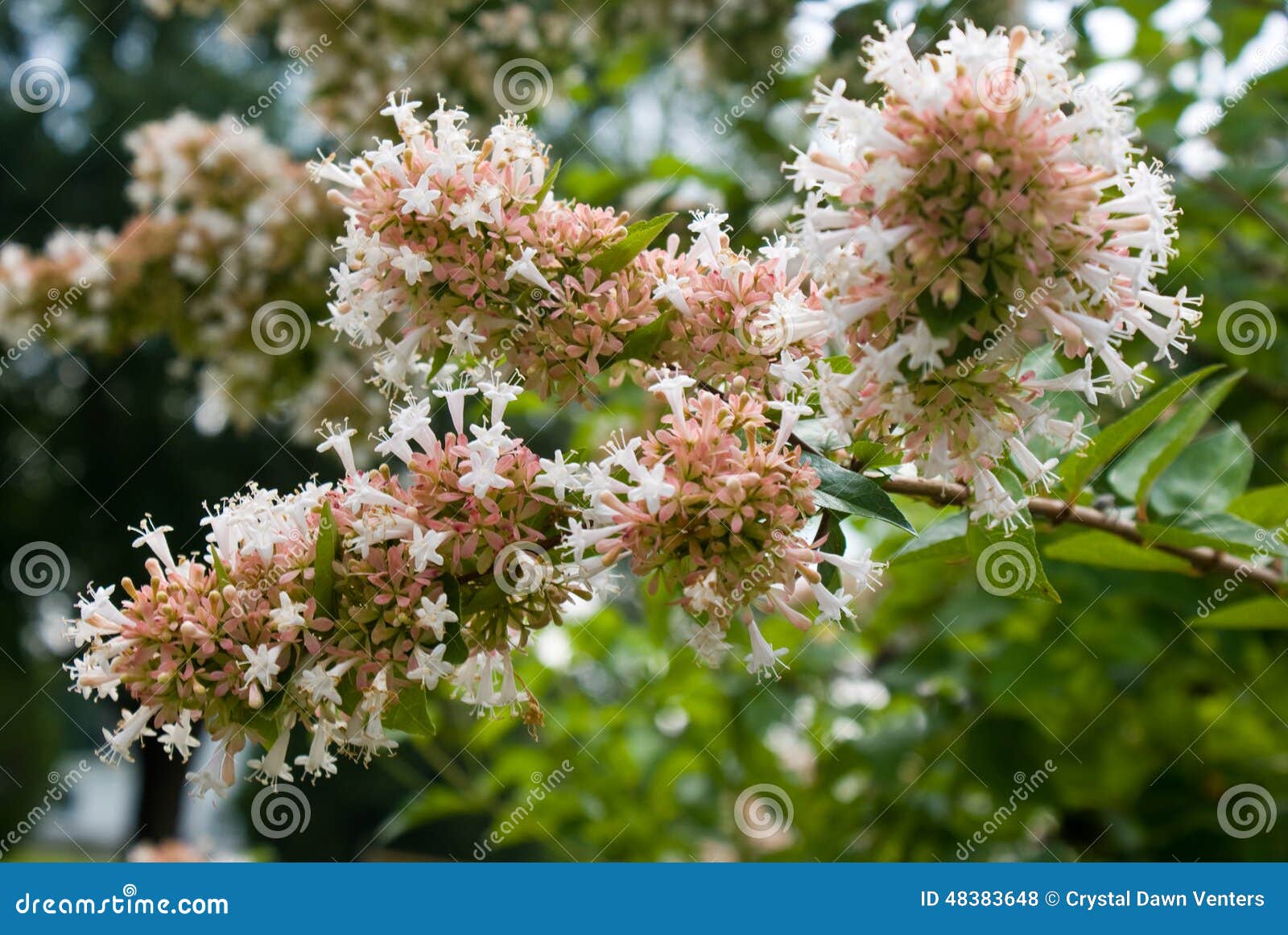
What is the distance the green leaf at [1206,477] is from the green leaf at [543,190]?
143 centimetres

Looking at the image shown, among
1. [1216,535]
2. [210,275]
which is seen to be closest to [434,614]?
[1216,535]

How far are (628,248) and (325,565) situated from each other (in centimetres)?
71

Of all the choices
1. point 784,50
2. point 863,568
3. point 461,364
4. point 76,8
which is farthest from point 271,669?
point 76,8

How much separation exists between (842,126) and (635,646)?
3595 mm

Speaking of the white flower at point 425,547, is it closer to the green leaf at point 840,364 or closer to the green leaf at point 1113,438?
the green leaf at point 840,364

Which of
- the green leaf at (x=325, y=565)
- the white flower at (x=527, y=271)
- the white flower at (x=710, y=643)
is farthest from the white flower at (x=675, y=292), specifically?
the green leaf at (x=325, y=565)

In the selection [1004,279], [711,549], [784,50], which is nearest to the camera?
[1004,279]

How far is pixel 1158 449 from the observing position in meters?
2.31

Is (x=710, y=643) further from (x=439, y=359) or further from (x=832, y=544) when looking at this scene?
(x=439, y=359)

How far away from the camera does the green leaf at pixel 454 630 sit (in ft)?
5.44

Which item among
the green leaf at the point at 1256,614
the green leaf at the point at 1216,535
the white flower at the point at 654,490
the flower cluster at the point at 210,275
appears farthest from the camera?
the flower cluster at the point at 210,275

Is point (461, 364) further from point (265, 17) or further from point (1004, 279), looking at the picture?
point (265, 17)

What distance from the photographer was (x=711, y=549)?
157cm

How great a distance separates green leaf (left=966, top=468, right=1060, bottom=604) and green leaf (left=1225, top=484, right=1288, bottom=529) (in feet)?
2.39
